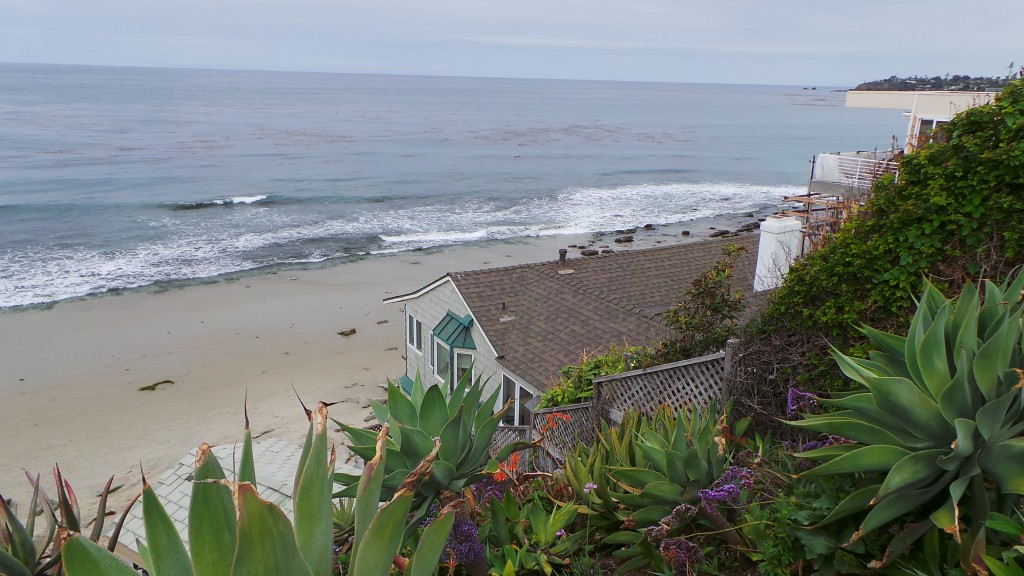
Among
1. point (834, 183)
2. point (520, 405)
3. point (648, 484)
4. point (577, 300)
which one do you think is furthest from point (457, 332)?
point (648, 484)

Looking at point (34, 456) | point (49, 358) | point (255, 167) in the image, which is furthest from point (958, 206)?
point (255, 167)

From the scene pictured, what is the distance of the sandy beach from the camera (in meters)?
18.3

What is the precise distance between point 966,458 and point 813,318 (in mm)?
3550

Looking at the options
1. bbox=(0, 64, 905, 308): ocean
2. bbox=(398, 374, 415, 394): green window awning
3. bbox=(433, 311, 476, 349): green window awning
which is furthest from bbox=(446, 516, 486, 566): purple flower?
bbox=(0, 64, 905, 308): ocean

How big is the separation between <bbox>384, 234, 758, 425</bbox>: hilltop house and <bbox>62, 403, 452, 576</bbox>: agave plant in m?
10.3

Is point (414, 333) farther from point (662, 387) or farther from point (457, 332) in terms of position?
point (662, 387)

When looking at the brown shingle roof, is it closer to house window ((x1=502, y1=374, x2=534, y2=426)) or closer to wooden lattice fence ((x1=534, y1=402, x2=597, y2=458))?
house window ((x1=502, y1=374, x2=534, y2=426))

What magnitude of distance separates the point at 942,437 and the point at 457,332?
12930 mm

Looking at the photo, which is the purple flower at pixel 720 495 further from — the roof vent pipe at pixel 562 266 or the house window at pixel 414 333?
the house window at pixel 414 333

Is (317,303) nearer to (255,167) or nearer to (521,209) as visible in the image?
(521,209)

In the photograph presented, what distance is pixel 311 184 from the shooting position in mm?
61906

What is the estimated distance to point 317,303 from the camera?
30266 mm

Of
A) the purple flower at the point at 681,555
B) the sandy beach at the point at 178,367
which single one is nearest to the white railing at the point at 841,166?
the sandy beach at the point at 178,367

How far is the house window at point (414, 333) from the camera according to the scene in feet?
61.0
